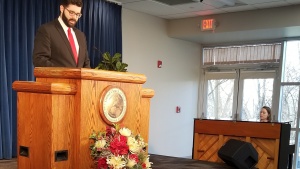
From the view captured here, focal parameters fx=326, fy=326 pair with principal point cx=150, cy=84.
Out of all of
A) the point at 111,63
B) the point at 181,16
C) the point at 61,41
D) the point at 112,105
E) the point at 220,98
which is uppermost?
the point at 181,16

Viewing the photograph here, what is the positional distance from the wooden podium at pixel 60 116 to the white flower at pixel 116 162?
0.42 ft

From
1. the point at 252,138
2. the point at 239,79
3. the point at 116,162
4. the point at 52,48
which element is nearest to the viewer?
the point at 116,162

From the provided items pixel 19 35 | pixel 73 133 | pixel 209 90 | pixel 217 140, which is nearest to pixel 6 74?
Answer: pixel 19 35

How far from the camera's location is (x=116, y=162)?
55.5 inches

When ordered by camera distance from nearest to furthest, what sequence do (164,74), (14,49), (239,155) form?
(239,155), (14,49), (164,74)

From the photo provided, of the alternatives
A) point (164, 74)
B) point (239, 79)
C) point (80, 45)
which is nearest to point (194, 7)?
point (164, 74)

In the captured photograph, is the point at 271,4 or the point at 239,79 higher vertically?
the point at 271,4

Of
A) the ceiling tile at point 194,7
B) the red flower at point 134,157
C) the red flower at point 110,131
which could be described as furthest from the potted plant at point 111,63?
the ceiling tile at point 194,7

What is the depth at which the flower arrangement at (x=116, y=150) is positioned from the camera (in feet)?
4.68

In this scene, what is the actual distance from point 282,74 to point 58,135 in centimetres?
580

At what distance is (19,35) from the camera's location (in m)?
4.15

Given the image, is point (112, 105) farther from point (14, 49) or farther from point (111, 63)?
point (14, 49)

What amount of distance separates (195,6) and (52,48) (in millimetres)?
4174

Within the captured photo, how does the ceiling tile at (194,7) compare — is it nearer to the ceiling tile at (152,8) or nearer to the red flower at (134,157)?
the ceiling tile at (152,8)
